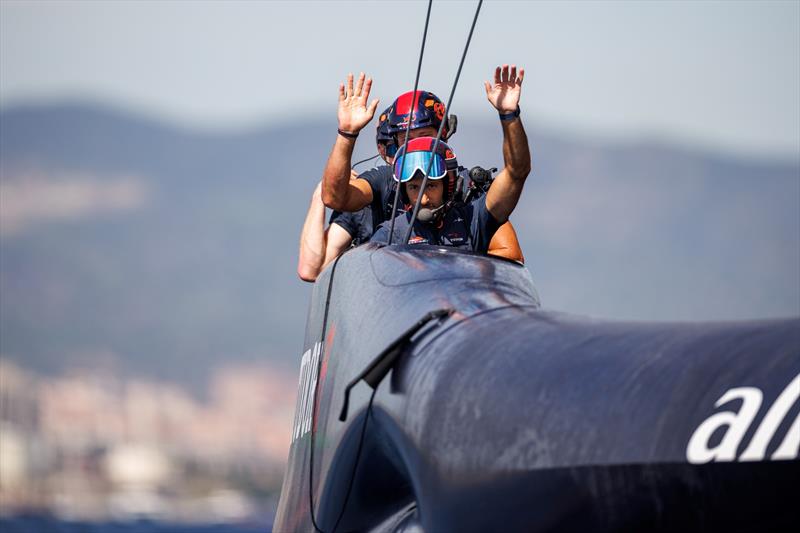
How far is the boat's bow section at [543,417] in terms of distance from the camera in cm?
345

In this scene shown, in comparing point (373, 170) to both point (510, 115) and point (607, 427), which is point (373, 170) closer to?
point (510, 115)

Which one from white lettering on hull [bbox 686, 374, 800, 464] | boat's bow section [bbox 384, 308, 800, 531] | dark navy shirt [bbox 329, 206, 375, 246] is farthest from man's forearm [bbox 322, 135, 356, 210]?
white lettering on hull [bbox 686, 374, 800, 464]

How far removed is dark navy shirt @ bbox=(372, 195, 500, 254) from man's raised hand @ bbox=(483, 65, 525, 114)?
545 mm

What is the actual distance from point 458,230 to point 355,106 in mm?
687

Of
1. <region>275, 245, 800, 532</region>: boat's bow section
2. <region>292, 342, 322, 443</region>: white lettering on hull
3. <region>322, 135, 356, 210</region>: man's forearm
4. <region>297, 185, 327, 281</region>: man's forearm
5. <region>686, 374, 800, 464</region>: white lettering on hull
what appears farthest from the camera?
<region>297, 185, 327, 281</region>: man's forearm

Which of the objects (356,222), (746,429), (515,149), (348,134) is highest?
(746,429)

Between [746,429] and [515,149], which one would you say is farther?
[515,149]

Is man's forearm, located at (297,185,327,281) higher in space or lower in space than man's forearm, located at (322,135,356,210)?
lower

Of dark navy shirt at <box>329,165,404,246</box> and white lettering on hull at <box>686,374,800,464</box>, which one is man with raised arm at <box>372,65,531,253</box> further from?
white lettering on hull at <box>686,374,800,464</box>

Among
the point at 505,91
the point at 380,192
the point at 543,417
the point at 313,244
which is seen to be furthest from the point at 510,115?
the point at 543,417

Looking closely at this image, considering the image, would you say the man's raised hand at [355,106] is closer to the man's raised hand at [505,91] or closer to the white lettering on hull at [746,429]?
the man's raised hand at [505,91]

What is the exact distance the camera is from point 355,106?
681cm

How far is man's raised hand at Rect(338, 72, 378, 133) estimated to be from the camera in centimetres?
677

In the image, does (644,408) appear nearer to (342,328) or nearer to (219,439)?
(342,328)
